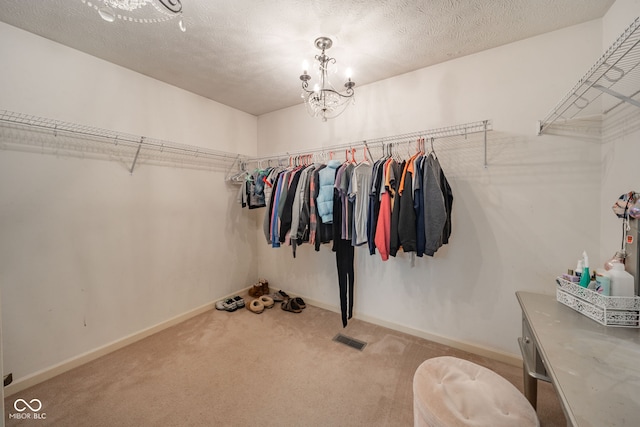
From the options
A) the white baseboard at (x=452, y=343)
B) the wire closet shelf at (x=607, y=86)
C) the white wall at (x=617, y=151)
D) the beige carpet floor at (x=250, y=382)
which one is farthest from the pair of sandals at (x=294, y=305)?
the wire closet shelf at (x=607, y=86)

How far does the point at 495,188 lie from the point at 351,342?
71.9 inches

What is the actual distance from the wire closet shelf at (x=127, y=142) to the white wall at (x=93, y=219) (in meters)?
0.07

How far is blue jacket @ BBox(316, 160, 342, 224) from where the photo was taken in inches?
87.4

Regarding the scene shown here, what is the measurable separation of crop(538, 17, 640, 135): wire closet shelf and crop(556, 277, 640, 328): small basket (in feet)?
2.91

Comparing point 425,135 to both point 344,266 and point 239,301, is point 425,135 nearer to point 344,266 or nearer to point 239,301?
point 344,266

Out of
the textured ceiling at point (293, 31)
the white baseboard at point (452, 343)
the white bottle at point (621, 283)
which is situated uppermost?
the textured ceiling at point (293, 31)

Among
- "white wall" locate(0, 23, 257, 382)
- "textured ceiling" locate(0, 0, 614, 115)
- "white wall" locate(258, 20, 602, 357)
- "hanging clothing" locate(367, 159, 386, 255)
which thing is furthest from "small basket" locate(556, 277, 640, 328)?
"white wall" locate(0, 23, 257, 382)

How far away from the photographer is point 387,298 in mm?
2510

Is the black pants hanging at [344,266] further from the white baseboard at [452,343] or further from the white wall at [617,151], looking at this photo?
the white wall at [617,151]

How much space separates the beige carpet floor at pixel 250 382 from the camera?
4.99 ft

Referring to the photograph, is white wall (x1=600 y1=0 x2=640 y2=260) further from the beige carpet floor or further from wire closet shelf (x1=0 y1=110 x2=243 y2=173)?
wire closet shelf (x1=0 y1=110 x2=243 y2=173)

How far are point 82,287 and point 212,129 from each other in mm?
2014

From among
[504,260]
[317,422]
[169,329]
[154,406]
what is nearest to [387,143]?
[504,260]

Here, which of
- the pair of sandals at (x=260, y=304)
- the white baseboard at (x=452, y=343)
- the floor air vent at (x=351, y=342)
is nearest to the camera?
the white baseboard at (x=452, y=343)
